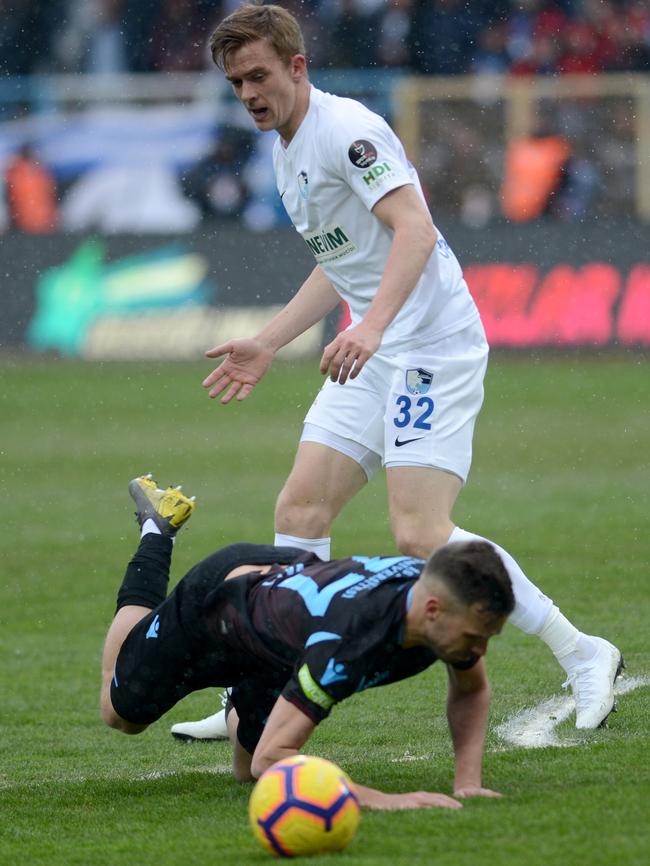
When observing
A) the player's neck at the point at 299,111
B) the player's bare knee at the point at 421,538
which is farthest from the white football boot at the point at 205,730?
the player's neck at the point at 299,111

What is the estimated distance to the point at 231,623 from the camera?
15.5ft

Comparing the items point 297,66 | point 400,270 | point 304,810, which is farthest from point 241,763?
point 297,66

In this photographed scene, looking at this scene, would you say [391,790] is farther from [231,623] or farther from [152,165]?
[152,165]

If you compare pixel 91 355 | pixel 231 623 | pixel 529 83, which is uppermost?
pixel 529 83

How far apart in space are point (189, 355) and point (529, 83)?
6109mm

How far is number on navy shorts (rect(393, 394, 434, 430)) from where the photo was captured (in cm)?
570

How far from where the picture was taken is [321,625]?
4371 millimetres

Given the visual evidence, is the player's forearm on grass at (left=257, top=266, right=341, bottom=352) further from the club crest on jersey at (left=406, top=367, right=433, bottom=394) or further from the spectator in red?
the spectator in red

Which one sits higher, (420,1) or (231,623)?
(420,1)

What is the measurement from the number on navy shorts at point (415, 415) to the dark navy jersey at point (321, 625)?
102 centimetres

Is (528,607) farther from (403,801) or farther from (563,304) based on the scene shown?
(563,304)

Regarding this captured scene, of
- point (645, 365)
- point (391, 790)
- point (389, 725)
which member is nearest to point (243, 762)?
point (391, 790)

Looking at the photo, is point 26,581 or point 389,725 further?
point 26,581

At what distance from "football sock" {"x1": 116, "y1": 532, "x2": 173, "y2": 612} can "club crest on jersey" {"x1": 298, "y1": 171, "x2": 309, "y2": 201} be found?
4.48ft
